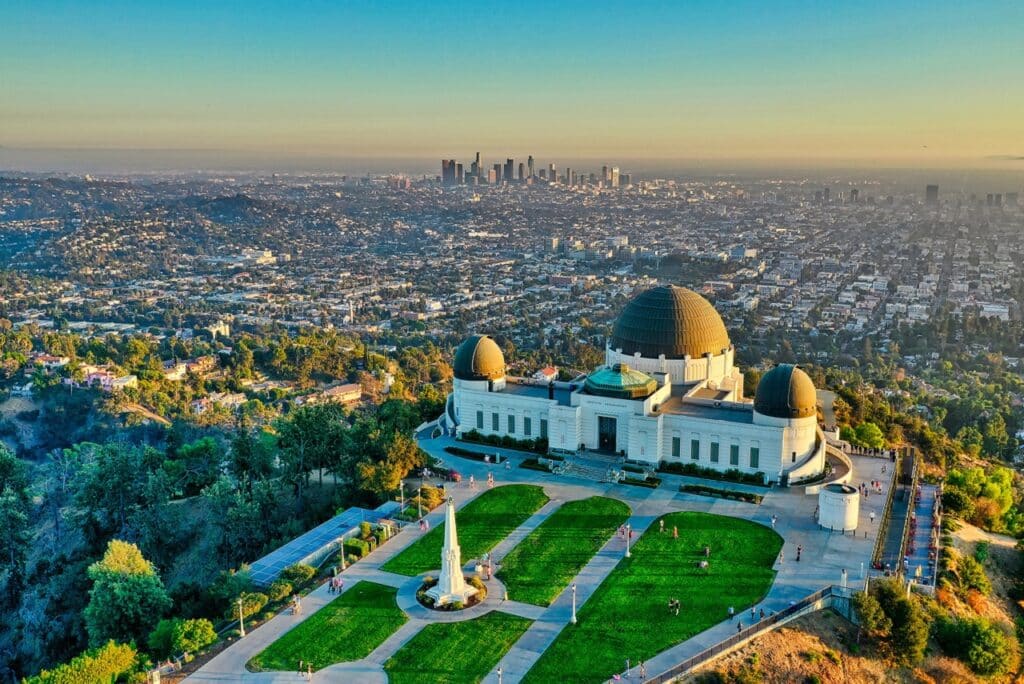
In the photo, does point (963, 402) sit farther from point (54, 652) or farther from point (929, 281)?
point (929, 281)

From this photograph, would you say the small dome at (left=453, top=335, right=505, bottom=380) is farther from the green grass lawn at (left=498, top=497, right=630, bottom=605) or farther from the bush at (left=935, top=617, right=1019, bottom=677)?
the bush at (left=935, top=617, right=1019, bottom=677)

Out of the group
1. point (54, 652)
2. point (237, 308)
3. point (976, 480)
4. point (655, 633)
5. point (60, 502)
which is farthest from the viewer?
point (237, 308)

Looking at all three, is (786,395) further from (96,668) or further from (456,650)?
(96,668)

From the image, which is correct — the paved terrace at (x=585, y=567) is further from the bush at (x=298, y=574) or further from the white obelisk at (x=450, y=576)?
the bush at (x=298, y=574)

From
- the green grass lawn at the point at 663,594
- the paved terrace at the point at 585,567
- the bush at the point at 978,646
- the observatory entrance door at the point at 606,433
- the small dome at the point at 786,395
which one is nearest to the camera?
the paved terrace at the point at 585,567

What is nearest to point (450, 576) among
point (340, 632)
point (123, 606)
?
point (340, 632)

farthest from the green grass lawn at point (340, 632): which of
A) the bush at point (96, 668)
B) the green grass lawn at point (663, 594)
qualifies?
the green grass lawn at point (663, 594)

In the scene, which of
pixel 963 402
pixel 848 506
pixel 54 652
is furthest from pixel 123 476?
pixel 963 402

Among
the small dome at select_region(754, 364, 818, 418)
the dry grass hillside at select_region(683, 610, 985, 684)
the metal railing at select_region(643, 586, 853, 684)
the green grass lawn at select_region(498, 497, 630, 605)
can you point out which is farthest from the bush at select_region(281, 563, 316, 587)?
the small dome at select_region(754, 364, 818, 418)
